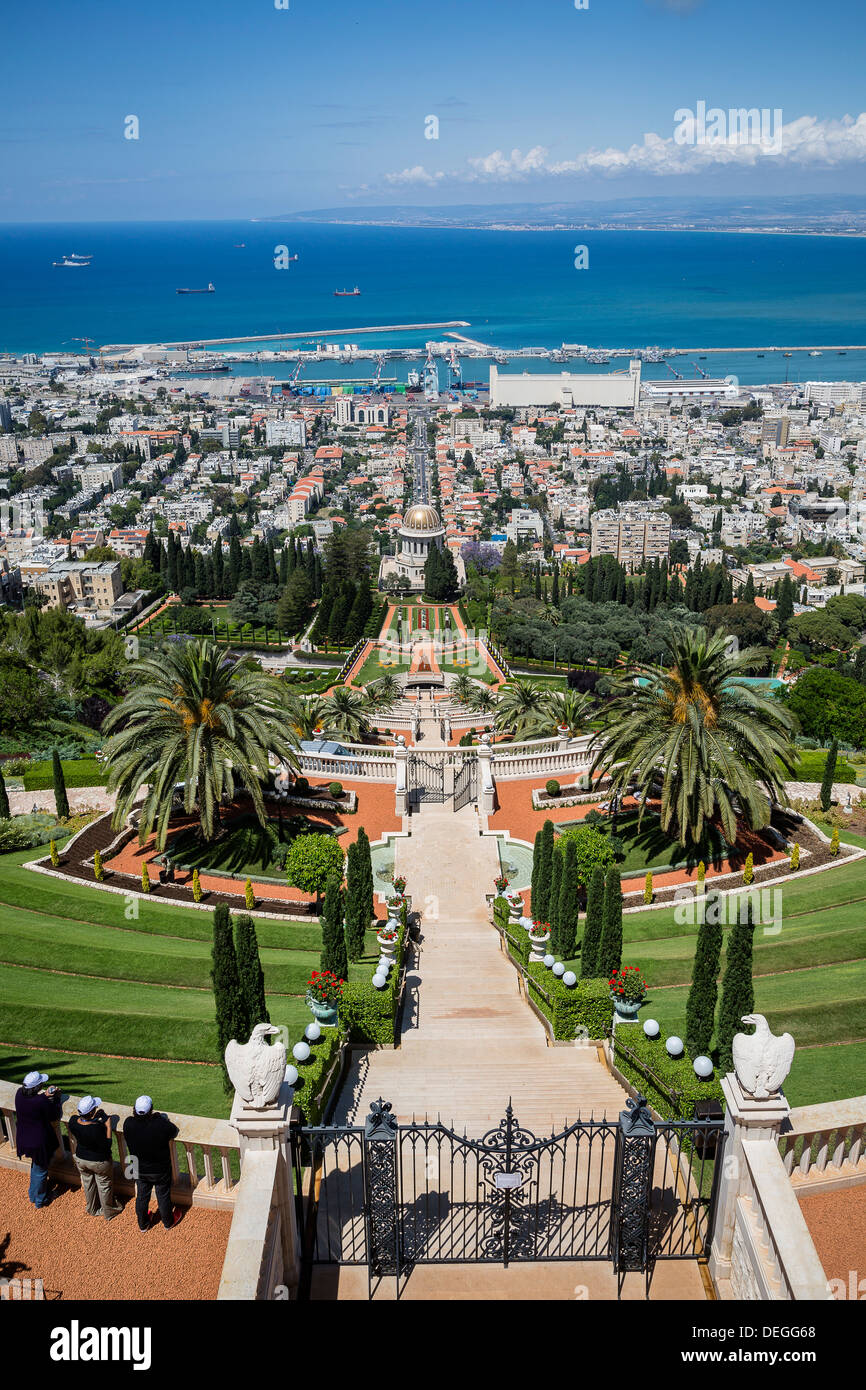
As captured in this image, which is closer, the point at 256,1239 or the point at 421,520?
the point at 256,1239

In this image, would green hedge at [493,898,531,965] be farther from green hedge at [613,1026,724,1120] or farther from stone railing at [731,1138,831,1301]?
stone railing at [731,1138,831,1301]

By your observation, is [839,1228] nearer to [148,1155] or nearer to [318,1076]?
[318,1076]

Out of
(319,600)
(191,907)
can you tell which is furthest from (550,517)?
(191,907)

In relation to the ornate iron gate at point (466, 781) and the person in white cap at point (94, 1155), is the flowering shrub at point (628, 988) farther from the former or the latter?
the ornate iron gate at point (466, 781)

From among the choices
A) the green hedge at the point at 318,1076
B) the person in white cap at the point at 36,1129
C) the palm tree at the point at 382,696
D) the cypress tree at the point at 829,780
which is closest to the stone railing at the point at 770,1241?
the green hedge at the point at 318,1076

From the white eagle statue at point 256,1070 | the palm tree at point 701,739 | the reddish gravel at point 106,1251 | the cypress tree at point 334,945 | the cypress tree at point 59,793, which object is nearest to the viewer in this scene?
the white eagle statue at point 256,1070

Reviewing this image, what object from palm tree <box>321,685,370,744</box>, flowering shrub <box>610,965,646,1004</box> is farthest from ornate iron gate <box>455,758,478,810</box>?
flowering shrub <box>610,965,646,1004</box>

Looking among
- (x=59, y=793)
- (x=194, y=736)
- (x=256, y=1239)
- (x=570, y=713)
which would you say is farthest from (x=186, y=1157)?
(x=570, y=713)
